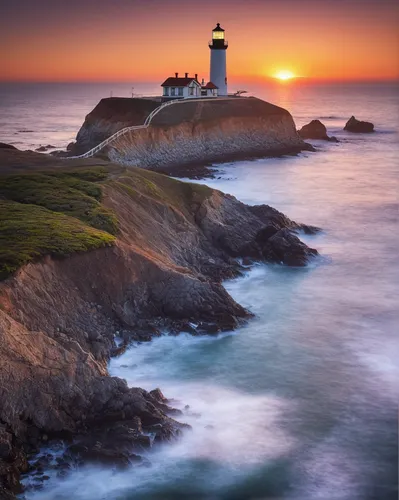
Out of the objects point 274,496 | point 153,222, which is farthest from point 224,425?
point 153,222

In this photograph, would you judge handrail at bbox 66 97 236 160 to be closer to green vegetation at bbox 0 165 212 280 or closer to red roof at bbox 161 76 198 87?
red roof at bbox 161 76 198 87

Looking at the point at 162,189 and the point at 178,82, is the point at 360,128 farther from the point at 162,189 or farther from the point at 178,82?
the point at 162,189

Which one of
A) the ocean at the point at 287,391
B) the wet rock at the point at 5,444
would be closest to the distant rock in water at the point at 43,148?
the ocean at the point at 287,391

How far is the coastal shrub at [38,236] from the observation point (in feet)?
88.8

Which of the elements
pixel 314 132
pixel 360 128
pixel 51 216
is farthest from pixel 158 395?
pixel 360 128

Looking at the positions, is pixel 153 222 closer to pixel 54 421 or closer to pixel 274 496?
pixel 54 421

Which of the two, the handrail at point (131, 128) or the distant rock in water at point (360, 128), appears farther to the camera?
the distant rock in water at point (360, 128)

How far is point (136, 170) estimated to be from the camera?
44.5 metres

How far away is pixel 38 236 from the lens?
29406 millimetres

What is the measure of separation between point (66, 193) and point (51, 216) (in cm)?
470

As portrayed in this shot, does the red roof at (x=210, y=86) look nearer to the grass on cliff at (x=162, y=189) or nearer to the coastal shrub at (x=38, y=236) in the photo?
the grass on cliff at (x=162, y=189)

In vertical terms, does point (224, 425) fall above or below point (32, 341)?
below

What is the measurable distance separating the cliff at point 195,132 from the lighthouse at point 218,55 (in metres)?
4.83

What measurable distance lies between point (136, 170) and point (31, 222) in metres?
14.1
